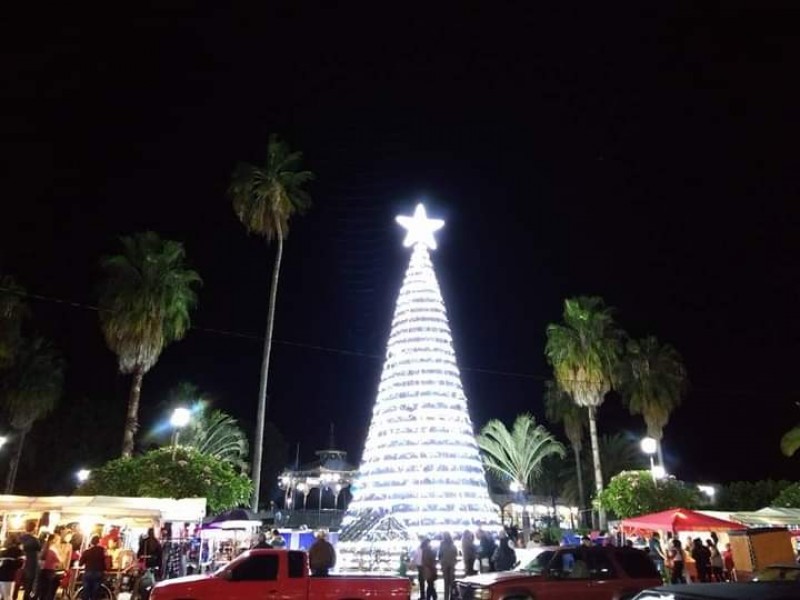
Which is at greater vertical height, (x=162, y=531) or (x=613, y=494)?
(x=613, y=494)

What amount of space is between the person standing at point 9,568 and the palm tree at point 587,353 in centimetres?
3056

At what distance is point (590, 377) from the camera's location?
120ft

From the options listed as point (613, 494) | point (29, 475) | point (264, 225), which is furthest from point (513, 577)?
point (29, 475)

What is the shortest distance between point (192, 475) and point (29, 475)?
2687cm

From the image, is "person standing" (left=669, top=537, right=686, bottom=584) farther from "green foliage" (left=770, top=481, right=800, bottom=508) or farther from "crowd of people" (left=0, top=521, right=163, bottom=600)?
"green foliage" (left=770, top=481, right=800, bottom=508)

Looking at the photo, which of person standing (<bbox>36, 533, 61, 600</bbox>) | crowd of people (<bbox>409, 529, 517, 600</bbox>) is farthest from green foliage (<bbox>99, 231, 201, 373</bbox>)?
crowd of people (<bbox>409, 529, 517, 600</bbox>)

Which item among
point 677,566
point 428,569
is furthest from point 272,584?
point 677,566

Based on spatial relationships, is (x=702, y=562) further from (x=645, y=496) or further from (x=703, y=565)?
(x=645, y=496)

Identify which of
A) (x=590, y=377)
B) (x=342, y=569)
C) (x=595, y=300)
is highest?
(x=595, y=300)

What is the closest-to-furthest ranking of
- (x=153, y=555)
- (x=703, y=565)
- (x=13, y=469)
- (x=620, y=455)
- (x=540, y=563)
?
1. (x=540, y=563)
2. (x=153, y=555)
3. (x=703, y=565)
4. (x=13, y=469)
5. (x=620, y=455)

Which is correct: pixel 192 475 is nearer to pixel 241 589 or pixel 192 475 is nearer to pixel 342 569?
pixel 342 569

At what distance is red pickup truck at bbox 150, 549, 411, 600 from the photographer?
985 centimetres

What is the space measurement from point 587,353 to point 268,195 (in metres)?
21.1

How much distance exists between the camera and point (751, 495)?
Answer: 124 feet
